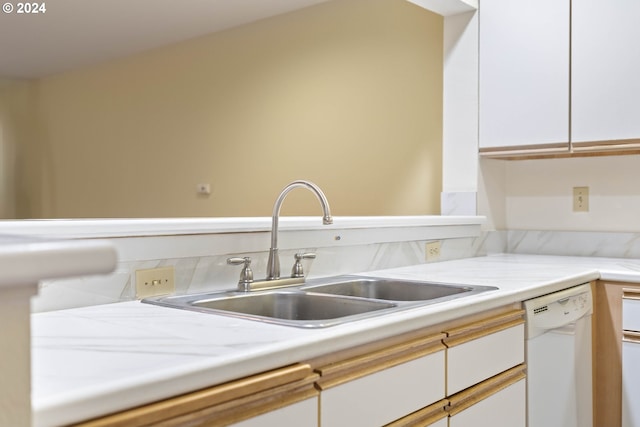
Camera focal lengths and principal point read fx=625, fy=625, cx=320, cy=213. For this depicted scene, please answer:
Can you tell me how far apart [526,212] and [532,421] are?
1380 mm

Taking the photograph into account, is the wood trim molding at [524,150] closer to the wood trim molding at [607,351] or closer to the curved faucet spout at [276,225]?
the wood trim molding at [607,351]

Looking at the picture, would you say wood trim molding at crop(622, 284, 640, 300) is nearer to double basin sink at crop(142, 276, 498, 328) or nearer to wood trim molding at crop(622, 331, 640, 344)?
wood trim molding at crop(622, 331, 640, 344)

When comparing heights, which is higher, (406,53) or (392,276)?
(406,53)

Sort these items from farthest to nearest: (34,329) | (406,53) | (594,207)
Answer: (406,53) < (594,207) < (34,329)

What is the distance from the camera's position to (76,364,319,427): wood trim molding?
82cm

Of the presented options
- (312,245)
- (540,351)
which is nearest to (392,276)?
(312,245)

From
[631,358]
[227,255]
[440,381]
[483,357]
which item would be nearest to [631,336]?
[631,358]

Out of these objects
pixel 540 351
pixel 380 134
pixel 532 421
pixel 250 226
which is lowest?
pixel 532 421

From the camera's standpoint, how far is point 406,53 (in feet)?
12.8

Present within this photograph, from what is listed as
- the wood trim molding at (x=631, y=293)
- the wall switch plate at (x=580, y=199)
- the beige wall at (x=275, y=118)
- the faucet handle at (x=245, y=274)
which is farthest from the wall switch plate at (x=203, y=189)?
the wood trim molding at (x=631, y=293)

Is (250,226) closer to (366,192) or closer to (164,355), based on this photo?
(164,355)

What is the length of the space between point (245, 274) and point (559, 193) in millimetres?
1830

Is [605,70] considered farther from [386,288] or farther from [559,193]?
[386,288]

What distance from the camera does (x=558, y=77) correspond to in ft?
8.60
